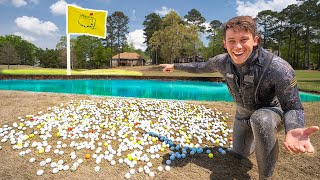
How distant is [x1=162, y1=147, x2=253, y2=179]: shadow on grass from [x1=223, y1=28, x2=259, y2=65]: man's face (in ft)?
5.53

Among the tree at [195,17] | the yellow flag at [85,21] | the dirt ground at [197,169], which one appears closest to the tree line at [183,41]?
the tree at [195,17]

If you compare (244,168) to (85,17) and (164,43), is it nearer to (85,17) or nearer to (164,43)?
(85,17)

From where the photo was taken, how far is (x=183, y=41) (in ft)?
125

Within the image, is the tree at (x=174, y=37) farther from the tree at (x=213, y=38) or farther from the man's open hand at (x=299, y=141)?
the man's open hand at (x=299, y=141)

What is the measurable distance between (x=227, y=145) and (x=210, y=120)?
1.46 m

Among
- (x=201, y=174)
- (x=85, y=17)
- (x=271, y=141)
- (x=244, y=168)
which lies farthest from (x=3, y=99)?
(x=85, y=17)

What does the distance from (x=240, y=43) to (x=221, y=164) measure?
1986 mm

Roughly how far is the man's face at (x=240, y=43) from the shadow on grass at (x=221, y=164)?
1.69m

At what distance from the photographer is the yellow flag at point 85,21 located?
70.5 ft

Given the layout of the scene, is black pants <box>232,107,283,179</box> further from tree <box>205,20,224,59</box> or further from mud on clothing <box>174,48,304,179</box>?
tree <box>205,20,224,59</box>

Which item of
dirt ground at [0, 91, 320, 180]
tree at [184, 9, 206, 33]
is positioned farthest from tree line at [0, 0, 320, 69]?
dirt ground at [0, 91, 320, 180]

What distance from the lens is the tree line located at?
38.2 meters

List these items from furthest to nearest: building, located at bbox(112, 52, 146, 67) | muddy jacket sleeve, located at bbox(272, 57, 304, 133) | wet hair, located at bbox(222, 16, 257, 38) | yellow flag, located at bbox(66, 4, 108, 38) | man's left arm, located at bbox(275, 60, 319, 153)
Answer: building, located at bbox(112, 52, 146, 67) < yellow flag, located at bbox(66, 4, 108, 38) < wet hair, located at bbox(222, 16, 257, 38) < muddy jacket sleeve, located at bbox(272, 57, 304, 133) < man's left arm, located at bbox(275, 60, 319, 153)

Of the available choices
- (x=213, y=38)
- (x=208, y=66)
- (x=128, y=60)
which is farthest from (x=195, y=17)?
(x=208, y=66)
